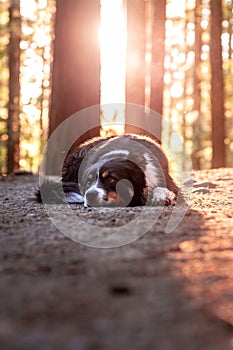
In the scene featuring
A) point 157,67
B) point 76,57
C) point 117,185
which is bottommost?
point 117,185

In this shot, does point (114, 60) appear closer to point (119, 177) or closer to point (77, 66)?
point (77, 66)

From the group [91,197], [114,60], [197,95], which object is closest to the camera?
[91,197]

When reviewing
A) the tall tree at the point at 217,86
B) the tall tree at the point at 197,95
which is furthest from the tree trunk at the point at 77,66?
the tall tree at the point at 197,95

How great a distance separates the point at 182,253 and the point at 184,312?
128 cm

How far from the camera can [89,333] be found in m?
2.38

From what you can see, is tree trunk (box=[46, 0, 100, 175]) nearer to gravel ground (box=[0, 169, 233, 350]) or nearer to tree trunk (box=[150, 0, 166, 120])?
tree trunk (box=[150, 0, 166, 120])

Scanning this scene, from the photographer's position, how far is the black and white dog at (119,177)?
23.3 ft

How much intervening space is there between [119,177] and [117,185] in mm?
122

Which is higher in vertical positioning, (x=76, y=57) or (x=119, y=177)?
(x=76, y=57)

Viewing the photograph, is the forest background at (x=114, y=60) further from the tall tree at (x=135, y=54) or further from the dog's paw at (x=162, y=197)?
the dog's paw at (x=162, y=197)

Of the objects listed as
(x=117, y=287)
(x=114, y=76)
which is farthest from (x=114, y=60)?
(x=117, y=287)

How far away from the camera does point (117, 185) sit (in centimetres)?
714

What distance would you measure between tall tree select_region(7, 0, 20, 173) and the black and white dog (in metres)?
12.9

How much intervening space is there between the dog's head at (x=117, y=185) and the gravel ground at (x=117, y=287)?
153 centimetres
